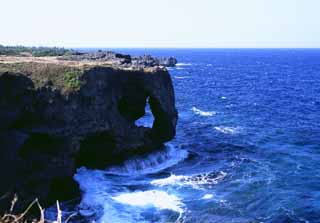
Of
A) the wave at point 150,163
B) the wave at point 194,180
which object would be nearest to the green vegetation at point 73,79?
the wave at point 150,163

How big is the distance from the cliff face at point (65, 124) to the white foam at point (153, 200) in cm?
424

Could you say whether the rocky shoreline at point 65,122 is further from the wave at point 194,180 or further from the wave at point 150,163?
the wave at point 194,180

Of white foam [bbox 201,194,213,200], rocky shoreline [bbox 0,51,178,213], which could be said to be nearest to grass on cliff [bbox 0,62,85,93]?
rocky shoreline [bbox 0,51,178,213]

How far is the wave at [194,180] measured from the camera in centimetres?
3947

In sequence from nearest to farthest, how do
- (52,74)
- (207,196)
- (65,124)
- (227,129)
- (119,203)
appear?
(119,203), (207,196), (65,124), (52,74), (227,129)

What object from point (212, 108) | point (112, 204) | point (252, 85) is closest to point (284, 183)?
point (112, 204)

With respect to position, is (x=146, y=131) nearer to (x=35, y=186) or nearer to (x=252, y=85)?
(x=35, y=186)

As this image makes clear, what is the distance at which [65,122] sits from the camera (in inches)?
1489

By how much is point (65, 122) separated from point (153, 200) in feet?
31.7

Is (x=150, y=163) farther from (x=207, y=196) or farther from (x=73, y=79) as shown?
(x=73, y=79)

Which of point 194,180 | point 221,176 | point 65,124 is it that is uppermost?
point 65,124

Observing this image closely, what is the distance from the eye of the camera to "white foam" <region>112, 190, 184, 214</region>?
34.5 metres

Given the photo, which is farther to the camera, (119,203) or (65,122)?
(65,122)

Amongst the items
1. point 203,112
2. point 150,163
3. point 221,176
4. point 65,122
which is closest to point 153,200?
point 221,176
